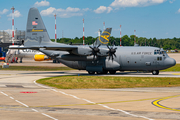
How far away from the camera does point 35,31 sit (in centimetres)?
4881

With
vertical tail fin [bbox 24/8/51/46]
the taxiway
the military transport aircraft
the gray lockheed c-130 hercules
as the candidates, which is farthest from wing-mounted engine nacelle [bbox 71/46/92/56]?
the military transport aircraft

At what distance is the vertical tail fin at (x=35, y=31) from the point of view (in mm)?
48719

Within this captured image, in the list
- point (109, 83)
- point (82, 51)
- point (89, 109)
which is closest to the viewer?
point (89, 109)

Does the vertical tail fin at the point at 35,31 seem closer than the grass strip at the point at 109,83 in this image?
No

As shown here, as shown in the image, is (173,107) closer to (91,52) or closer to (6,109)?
(6,109)

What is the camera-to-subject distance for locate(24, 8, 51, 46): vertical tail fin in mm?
48719

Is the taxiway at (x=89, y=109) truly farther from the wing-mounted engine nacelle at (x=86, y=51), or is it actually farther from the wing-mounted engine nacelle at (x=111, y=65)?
the wing-mounted engine nacelle at (x=111, y=65)

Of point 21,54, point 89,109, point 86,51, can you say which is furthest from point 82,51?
point 21,54

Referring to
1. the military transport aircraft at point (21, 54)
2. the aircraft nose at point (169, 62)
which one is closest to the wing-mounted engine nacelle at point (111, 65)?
the aircraft nose at point (169, 62)

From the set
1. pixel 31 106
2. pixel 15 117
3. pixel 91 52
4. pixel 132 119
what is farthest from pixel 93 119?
pixel 91 52

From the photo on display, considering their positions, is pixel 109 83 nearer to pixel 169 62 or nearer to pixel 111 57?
pixel 111 57

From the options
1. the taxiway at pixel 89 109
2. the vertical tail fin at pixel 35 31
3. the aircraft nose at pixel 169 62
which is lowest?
the taxiway at pixel 89 109

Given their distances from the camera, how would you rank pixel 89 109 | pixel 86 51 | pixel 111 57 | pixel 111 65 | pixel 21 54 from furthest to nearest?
pixel 21 54, pixel 111 57, pixel 111 65, pixel 86 51, pixel 89 109

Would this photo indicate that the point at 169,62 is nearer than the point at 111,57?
Yes
